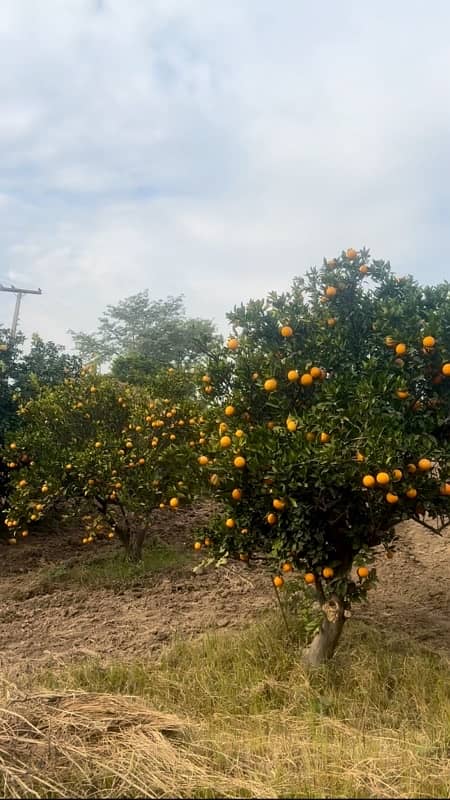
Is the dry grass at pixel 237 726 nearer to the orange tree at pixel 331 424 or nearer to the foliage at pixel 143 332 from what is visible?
the orange tree at pixel 331 424

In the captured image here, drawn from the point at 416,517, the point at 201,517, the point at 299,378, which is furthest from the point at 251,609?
the point at 201,517

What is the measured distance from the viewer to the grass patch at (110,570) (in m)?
6.68

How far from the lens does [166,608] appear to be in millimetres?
5637

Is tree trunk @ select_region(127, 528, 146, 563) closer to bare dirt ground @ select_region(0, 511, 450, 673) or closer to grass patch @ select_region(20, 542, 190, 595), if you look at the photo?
grass patch @ select_region(20, 542, 190, 595)

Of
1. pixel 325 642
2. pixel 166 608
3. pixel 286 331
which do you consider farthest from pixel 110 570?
pixel 286 331

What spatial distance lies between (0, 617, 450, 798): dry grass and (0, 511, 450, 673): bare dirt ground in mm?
549

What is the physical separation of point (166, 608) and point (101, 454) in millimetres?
1913

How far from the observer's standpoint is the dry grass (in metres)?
2.47

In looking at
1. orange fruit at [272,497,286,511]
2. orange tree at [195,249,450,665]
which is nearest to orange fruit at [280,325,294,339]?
orange tree at [195,249,450,665]

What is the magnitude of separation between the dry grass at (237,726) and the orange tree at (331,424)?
1.47ft

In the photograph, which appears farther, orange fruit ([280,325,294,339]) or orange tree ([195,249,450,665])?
orange fruit ([280,325,294,339])

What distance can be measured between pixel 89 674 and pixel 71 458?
3.15m

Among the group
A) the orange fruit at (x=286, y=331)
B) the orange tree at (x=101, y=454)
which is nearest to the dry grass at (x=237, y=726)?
the orange fruit at (x=286, y=331)

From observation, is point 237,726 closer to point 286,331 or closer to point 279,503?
point 279,503
